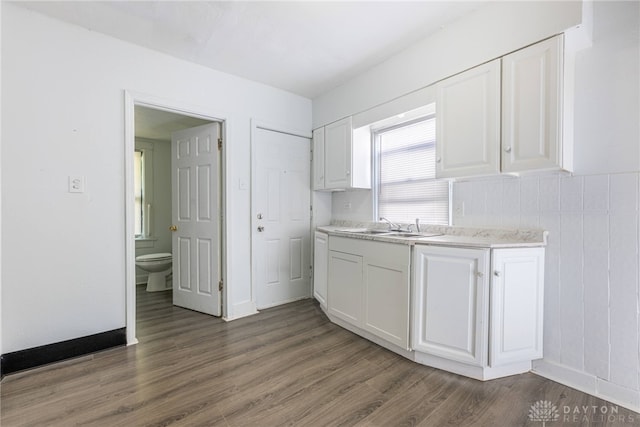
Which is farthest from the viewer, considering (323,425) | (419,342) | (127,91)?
(127,91)

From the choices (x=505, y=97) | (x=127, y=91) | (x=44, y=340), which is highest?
(x=127, y=91)

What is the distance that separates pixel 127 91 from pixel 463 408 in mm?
3271

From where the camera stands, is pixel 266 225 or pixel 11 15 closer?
pixel 11 15

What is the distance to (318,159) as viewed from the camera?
139 inches

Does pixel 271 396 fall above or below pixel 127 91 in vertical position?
below

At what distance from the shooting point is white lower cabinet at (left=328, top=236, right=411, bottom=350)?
2.12 m

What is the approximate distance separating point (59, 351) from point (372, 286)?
239cm

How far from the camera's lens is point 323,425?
1.46m

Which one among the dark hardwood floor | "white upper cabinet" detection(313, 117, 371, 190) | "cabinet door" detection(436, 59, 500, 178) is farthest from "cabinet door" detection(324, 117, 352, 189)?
the dark hardwood floor

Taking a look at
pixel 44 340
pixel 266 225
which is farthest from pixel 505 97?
pixel 44 340

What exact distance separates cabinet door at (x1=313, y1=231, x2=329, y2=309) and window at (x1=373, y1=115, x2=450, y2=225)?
0.71 m

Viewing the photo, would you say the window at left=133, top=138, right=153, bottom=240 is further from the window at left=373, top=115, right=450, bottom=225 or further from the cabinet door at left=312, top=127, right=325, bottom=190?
the window at left=373, top=115, right=450, bottom=225

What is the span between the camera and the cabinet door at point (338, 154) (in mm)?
3111

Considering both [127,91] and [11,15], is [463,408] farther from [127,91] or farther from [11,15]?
[11,15]
